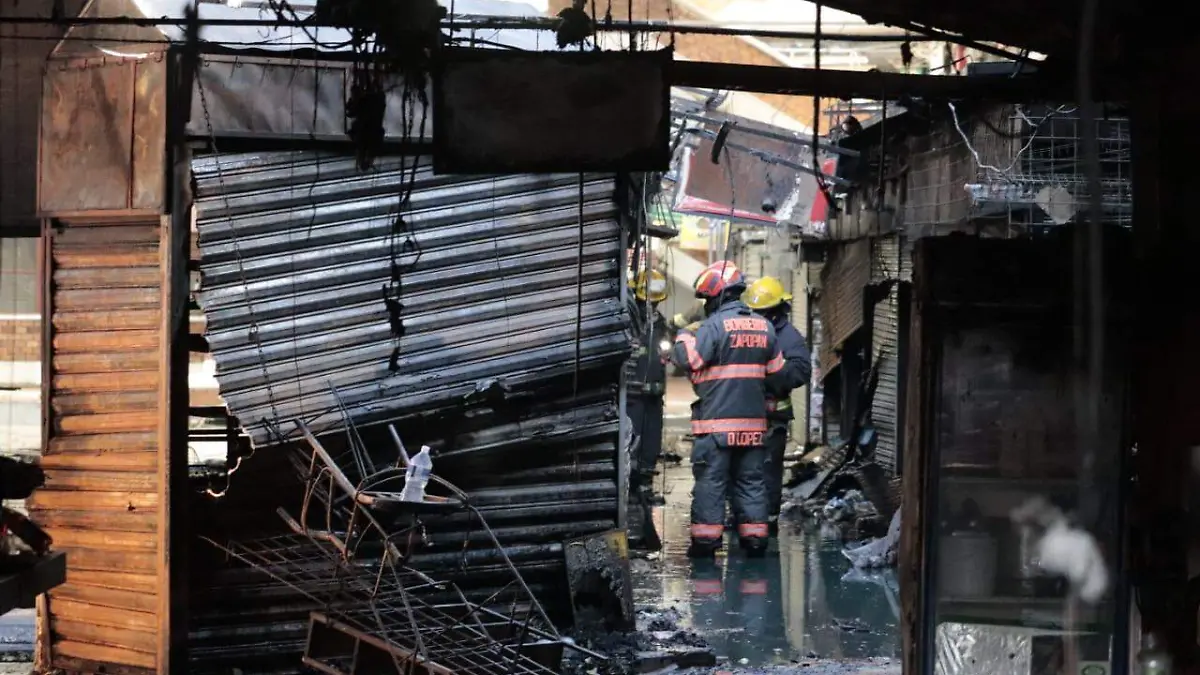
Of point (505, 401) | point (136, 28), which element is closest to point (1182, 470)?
point (505, 401)

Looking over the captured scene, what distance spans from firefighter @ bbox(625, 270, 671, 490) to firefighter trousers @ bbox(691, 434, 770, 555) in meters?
2.18

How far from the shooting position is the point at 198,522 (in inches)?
331

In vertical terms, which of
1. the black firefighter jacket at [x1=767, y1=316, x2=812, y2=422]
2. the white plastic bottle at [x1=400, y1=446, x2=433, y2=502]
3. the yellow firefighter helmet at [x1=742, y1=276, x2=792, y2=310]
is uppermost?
the yellow firefighter helmet at [x1=742, y1=276, x2=792, y2=310]

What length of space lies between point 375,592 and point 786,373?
667cm

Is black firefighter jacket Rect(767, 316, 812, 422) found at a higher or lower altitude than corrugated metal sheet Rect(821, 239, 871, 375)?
lower

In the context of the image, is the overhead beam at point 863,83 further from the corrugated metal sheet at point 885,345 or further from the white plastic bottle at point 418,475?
the corrugated metal sheet at point 885,345

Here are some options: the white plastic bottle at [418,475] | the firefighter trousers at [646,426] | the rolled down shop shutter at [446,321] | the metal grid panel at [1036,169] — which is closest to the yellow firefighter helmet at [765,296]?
the firefighter trousers at [646,426]

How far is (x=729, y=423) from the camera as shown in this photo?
1153 centimetres

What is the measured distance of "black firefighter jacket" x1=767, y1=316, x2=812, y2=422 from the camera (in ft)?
40.9

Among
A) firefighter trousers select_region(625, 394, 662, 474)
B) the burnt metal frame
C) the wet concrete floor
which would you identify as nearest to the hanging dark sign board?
the burnt metal frame

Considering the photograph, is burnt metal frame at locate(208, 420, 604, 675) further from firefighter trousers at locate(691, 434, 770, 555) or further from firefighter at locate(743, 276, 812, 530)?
firefighter at locate(743, 276, 812, 530)

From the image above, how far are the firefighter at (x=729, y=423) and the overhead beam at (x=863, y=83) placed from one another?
602 centimetres

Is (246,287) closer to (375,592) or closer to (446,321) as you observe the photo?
(446,321)

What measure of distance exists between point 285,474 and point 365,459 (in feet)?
1.91
